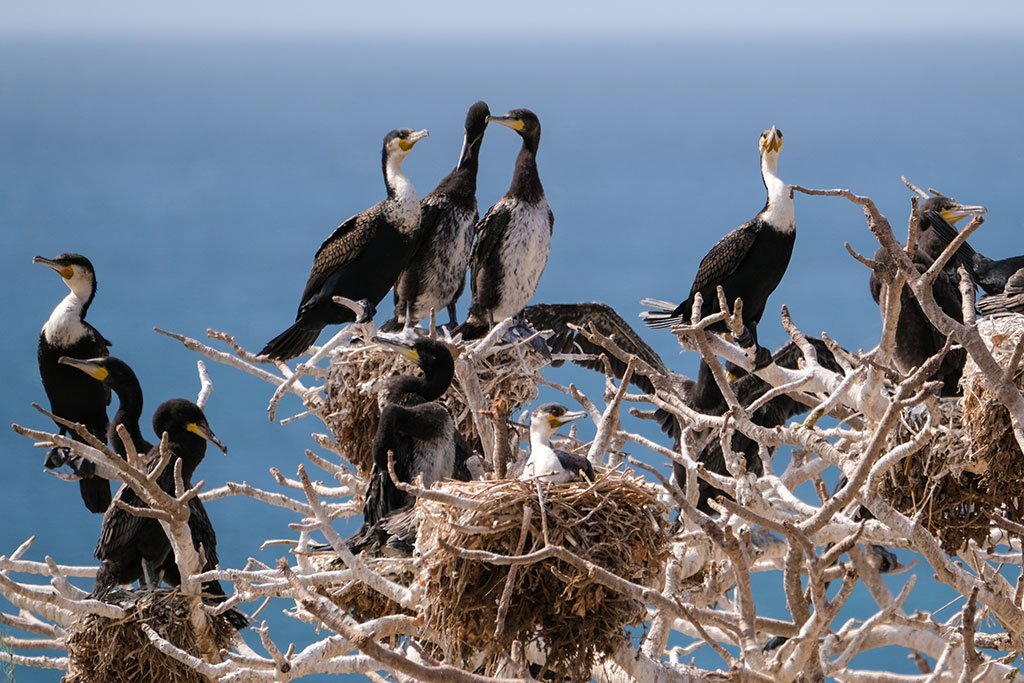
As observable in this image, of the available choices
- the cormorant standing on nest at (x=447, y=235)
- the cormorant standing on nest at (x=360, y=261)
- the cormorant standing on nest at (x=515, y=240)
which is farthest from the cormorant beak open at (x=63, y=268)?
the cormorant standing on nest at (x=515, y=240)

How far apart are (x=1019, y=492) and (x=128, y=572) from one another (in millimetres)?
3060

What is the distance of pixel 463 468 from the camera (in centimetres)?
427

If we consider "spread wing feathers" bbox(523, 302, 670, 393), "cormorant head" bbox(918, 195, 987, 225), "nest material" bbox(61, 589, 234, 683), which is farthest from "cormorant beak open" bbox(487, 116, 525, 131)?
"nest material" bbox(61, 589, 234, 683)

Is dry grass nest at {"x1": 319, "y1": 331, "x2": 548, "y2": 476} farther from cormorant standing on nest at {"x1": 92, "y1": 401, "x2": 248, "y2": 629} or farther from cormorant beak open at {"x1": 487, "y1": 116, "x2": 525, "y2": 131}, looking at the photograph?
cormorant beak open at {"x1": 487, "y1": 116, "x2": 525, "y2": 131}

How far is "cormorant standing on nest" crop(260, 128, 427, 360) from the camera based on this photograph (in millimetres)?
5363

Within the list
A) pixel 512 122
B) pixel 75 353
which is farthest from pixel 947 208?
pixel 75 353

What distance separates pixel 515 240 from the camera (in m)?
5.51

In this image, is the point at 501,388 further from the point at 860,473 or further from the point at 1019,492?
the point at 860,473

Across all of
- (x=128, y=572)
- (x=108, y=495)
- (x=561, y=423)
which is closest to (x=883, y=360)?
(x=561, y=423)

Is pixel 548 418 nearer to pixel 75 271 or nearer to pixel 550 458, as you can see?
pixel 550 458

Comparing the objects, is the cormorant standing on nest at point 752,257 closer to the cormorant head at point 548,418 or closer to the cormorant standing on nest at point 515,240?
the cormorant standing on nest at point 515,240

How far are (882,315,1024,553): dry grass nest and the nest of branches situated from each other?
1.18 metres

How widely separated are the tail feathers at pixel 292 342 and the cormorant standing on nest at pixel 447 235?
0.33 m

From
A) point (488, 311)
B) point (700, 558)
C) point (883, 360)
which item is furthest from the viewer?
point (488, 311)
